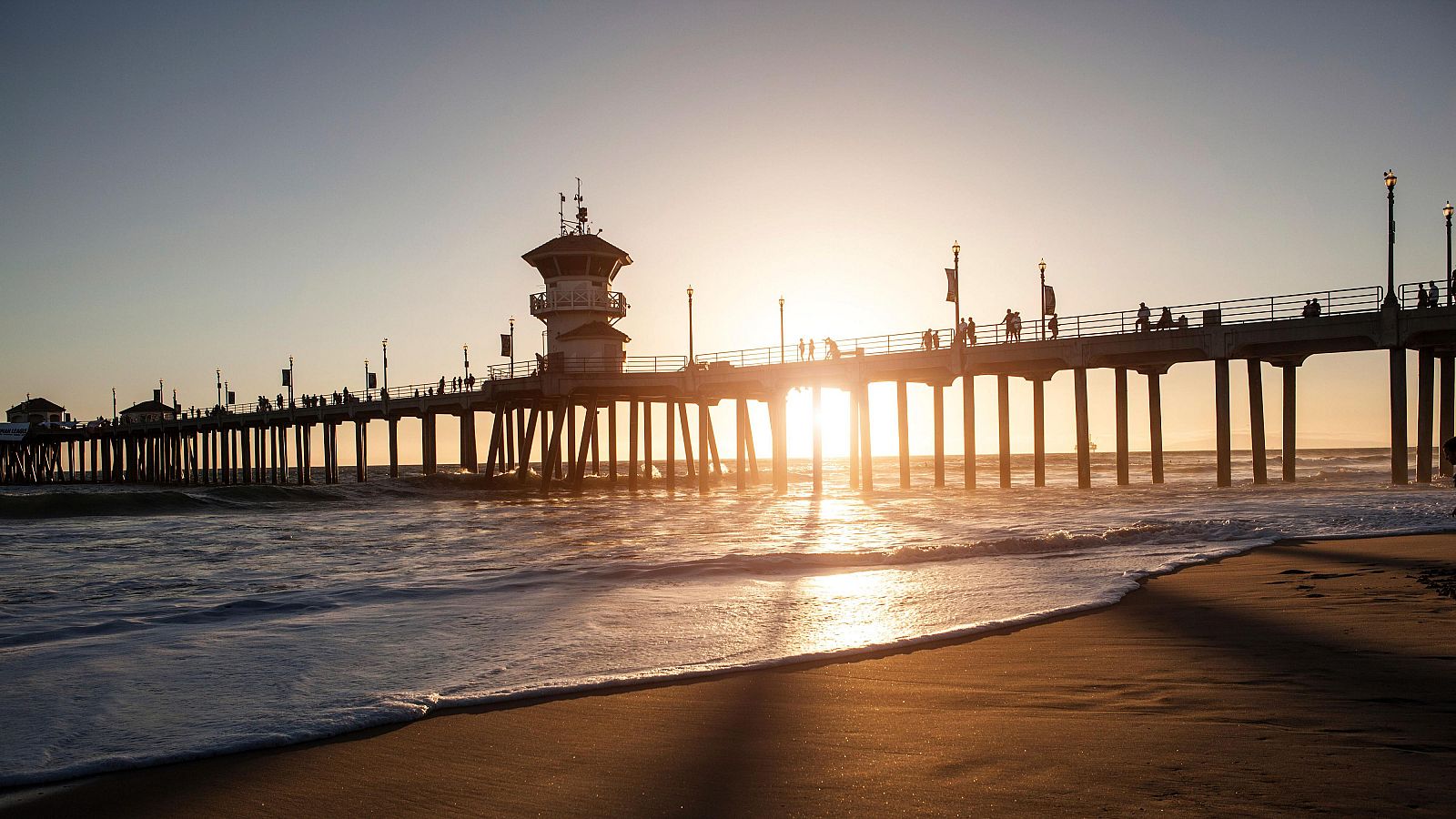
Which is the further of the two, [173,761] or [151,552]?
[151,552]

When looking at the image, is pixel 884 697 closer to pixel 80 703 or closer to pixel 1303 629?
pixel 1303 629

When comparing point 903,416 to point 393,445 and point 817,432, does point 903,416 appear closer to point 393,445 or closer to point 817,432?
point 817,432

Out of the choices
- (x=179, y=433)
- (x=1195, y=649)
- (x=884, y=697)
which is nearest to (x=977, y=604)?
(x=1195, y=649)

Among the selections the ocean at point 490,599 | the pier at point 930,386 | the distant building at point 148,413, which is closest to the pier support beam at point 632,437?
the pier at point 930,386

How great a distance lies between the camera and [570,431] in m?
52.2

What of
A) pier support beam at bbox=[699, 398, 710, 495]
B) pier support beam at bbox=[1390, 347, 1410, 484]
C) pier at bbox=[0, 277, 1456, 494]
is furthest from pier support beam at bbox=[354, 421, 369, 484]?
pier support beam at bbox=[1390, 347, 1410, 484]

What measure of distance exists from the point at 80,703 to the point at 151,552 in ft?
47.9

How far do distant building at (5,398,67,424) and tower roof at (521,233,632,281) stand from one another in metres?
78.6

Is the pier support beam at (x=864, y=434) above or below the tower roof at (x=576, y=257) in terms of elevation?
below

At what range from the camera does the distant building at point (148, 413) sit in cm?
8612

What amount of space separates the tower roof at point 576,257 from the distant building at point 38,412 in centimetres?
7863

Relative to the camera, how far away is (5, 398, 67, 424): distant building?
102m

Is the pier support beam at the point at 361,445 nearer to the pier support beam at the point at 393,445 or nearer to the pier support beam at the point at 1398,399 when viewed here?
the pier support beam at the point at 393,445

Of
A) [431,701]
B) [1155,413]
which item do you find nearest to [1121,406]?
[1155,413]
